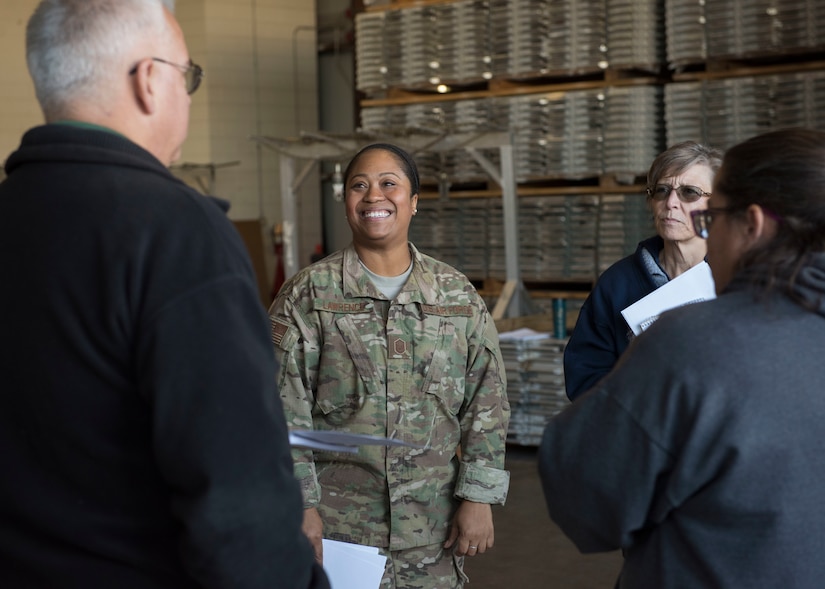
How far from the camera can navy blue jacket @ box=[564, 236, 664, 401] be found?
10.1ft

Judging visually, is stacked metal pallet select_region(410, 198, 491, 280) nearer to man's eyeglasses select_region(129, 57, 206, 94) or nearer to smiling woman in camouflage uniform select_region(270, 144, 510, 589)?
smiling woman in camouflage uniform select_region(270, 144, 510, 589)

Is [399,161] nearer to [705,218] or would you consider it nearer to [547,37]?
[705,218]

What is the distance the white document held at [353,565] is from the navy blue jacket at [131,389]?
98 cm

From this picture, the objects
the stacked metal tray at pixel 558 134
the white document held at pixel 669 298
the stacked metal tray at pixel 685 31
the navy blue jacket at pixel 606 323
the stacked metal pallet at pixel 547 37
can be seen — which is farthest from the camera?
the stacked metal tray at pixel 558 134

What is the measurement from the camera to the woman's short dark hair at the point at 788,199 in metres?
1.65

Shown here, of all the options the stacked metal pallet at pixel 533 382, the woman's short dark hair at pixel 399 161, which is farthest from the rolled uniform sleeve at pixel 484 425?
the stacked metal pallet at pixel 533 382

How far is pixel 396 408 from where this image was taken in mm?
2975

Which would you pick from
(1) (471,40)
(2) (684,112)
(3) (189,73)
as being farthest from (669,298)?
(1) (471,40)

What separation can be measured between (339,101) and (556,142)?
20.6ft

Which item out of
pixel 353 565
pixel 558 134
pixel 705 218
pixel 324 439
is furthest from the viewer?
pixel 558 134

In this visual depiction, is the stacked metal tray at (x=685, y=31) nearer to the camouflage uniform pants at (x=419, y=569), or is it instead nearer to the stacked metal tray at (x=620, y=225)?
the stacked metal tray at (x=620, y=225)

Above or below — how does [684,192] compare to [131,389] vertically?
above

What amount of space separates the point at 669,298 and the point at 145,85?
1601mm

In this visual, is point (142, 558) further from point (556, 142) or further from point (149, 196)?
point (556, 142)
